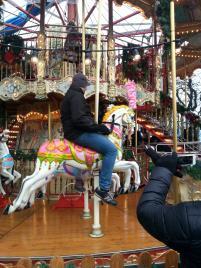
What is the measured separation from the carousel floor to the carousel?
→ 0.01m

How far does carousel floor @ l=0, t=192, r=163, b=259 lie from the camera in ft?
14.1

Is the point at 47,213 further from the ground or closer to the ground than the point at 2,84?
closer to the ground

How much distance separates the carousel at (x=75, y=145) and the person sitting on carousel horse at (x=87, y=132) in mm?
260

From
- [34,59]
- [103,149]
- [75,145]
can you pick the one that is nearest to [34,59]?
[34,59]

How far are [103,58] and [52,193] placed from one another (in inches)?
149

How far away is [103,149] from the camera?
184 inches

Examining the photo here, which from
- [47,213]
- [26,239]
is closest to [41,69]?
[47,213]

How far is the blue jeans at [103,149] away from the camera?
15.2ft

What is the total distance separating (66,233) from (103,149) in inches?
56.3

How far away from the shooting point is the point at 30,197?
5.12m

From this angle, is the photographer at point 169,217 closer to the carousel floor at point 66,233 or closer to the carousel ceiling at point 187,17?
the carousel floor at point 66,233

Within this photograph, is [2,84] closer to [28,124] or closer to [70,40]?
[28,124]

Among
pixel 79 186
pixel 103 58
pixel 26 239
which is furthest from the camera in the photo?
pixel 103 58

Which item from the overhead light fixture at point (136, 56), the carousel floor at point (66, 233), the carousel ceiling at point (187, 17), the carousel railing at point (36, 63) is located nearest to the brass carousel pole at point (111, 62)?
the carousel railing at point (36, 63)
